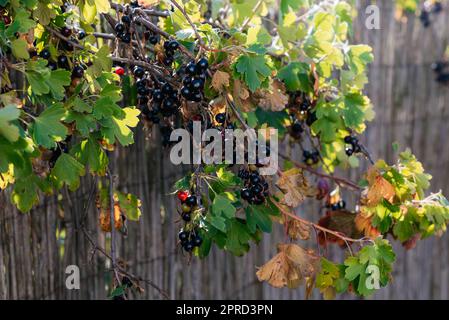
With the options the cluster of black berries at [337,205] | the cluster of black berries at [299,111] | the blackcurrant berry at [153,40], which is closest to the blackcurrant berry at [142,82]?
the blackcurrant berry at [153,40]

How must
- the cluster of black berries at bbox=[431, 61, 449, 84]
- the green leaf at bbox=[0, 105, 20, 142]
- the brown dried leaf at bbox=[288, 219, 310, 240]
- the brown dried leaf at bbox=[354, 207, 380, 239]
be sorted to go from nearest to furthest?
the green leaf at bbox=[0, 105, 20, 142]
the brown dried leaf at bbox=[288, 219, 310, 240]
the brown dried leaf at bbox=[354, 207, 380, 239]
the cluster of black berries at bbox=[431, 61, 449, 84]

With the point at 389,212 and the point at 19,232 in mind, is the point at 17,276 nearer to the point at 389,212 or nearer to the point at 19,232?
the point at 19,232

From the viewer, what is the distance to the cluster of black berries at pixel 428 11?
3.77 metres

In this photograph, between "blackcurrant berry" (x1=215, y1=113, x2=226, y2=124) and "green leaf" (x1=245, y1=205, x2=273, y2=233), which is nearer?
"blackcurrant berry" (x1=215, y1=113, x2=226, y2=124)

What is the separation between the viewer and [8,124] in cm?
126

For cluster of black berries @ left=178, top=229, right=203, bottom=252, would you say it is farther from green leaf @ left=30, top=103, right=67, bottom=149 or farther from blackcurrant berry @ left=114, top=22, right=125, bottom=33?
blackcurrant berry @ left=114, top=22, right=125, bottom=33

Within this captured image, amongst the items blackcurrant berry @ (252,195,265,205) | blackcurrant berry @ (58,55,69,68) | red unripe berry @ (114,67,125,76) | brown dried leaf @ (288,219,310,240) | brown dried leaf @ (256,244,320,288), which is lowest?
brown dried leaf @ (256,244,320,288)

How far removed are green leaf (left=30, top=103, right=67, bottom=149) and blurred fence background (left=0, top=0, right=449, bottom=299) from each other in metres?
0.53

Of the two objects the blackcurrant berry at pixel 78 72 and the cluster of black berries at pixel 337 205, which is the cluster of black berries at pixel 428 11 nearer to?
the cluster of black berries at pixel 337 205

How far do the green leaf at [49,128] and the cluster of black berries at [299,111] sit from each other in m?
0.94

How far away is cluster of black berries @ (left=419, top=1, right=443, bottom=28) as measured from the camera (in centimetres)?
377

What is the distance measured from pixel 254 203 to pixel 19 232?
846 mm

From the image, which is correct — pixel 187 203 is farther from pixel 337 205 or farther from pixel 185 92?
→ pixel 337 205

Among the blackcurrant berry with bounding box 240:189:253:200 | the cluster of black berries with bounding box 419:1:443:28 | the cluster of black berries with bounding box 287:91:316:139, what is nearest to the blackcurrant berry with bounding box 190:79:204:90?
the blackcurrant berry with bounding box 240:189:253:200
